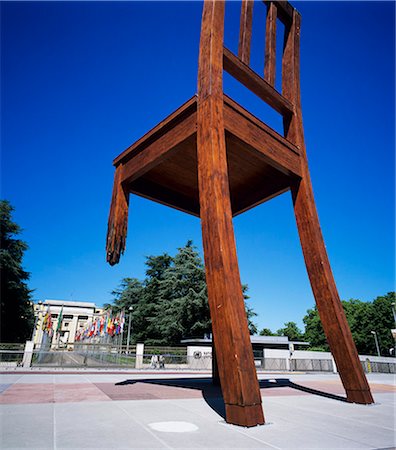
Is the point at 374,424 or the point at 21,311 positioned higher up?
the point at 21,311

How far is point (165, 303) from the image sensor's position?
3409 cm

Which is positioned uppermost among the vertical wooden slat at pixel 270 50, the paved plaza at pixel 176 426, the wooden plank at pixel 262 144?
the vertical wooden slat at pixel 270 50

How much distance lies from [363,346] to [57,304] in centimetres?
8894

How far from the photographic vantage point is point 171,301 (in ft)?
114

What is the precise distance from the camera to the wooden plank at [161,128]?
17.5ft

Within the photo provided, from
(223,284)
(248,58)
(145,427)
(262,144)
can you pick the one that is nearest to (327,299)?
(223,284)

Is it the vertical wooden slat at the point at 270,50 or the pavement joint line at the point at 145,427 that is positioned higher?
the vertical wooden slat at the point at 270,50

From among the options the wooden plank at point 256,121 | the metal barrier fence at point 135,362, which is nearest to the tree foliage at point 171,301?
the metal barrier fence at point 135,362

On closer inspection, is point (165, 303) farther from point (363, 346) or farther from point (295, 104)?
point (363, 346)

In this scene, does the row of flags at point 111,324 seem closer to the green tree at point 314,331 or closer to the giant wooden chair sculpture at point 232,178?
the giant wooden chair sculpture at point 232,178

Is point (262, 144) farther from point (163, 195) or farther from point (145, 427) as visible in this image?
point (145, 427)

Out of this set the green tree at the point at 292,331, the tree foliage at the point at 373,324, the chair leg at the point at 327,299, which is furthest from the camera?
the green tree at the point at 292,331

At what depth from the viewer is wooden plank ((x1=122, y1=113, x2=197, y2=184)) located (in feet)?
17.8

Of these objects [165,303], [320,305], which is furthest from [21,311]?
[320,305]
